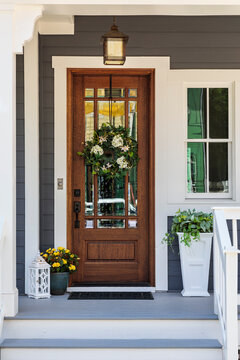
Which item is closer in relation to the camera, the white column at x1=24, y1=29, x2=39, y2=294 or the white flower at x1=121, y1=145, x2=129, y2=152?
the white column at x1=24, y1=29, x2=39, y2=294

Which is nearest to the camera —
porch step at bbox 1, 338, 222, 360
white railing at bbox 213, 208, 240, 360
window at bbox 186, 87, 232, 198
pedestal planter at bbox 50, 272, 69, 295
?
white railing at bbox 213, 208, 240, 360

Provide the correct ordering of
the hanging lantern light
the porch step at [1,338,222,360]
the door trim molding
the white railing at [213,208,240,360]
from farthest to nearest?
the door trim molding, the hanging lantern light, the porch step at [1,338,222,360], the white railing at [213,208,240,360]

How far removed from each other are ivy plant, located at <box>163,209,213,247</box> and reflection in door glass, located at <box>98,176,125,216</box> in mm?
616

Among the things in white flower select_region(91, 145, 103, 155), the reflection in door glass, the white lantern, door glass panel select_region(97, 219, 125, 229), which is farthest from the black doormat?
white flower select_region(91, 145, 103, 155)

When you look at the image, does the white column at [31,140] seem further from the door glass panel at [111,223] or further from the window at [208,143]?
the window at [208,143]

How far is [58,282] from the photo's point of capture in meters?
5.04

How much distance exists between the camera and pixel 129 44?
534cm

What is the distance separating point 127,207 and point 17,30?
7.00 feet

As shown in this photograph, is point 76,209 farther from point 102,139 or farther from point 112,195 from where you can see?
point 102,139

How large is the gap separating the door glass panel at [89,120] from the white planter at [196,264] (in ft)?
4.44

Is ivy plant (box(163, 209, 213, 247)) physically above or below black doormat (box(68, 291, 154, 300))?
above

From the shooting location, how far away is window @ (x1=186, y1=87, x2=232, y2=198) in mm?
5441

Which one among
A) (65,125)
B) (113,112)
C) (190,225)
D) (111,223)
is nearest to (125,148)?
(113,112)

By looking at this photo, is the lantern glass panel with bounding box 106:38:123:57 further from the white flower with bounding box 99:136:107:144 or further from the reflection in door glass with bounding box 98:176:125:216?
the reflection in door glass with bounding box 98:176:125:216
